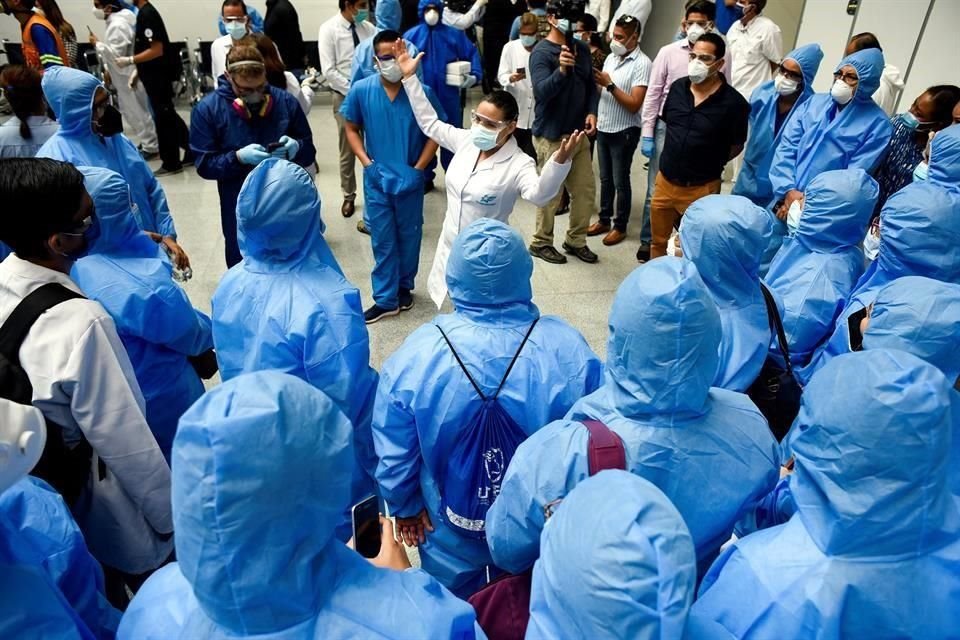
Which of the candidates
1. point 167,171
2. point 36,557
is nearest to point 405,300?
point 36,557

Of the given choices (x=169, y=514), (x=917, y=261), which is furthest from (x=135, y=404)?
(x=917, y=261)

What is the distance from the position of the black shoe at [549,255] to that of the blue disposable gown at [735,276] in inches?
111

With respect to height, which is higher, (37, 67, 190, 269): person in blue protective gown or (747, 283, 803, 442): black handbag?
(37, 67, 190, 269): person in blue protective gown

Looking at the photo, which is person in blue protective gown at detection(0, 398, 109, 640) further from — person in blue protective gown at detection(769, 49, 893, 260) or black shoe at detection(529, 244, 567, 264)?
black shoe at detection(529, 244, 567, 264)

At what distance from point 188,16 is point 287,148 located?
6.79 m

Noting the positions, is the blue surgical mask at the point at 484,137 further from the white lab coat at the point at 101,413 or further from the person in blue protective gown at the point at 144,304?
the white lab coat at the point at 101,413

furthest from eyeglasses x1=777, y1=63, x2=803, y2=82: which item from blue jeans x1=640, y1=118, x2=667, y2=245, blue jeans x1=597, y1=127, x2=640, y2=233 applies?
blue jeans x1=597, y1=127, x2=640, y2=233

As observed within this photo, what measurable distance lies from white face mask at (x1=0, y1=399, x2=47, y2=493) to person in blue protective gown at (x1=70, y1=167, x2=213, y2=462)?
119 cm

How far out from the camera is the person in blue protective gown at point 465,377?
180 cm

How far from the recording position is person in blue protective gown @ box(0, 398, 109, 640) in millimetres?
1004

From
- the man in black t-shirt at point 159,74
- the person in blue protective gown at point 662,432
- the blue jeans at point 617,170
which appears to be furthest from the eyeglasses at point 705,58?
the man in black t-shirt at point 159,74

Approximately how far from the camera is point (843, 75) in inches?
150

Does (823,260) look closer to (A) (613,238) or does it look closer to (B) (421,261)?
(A) (613,238)

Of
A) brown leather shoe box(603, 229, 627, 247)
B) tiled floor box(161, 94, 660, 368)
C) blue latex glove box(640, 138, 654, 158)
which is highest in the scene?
blue latex glove box(640, 138, 654, 158)
